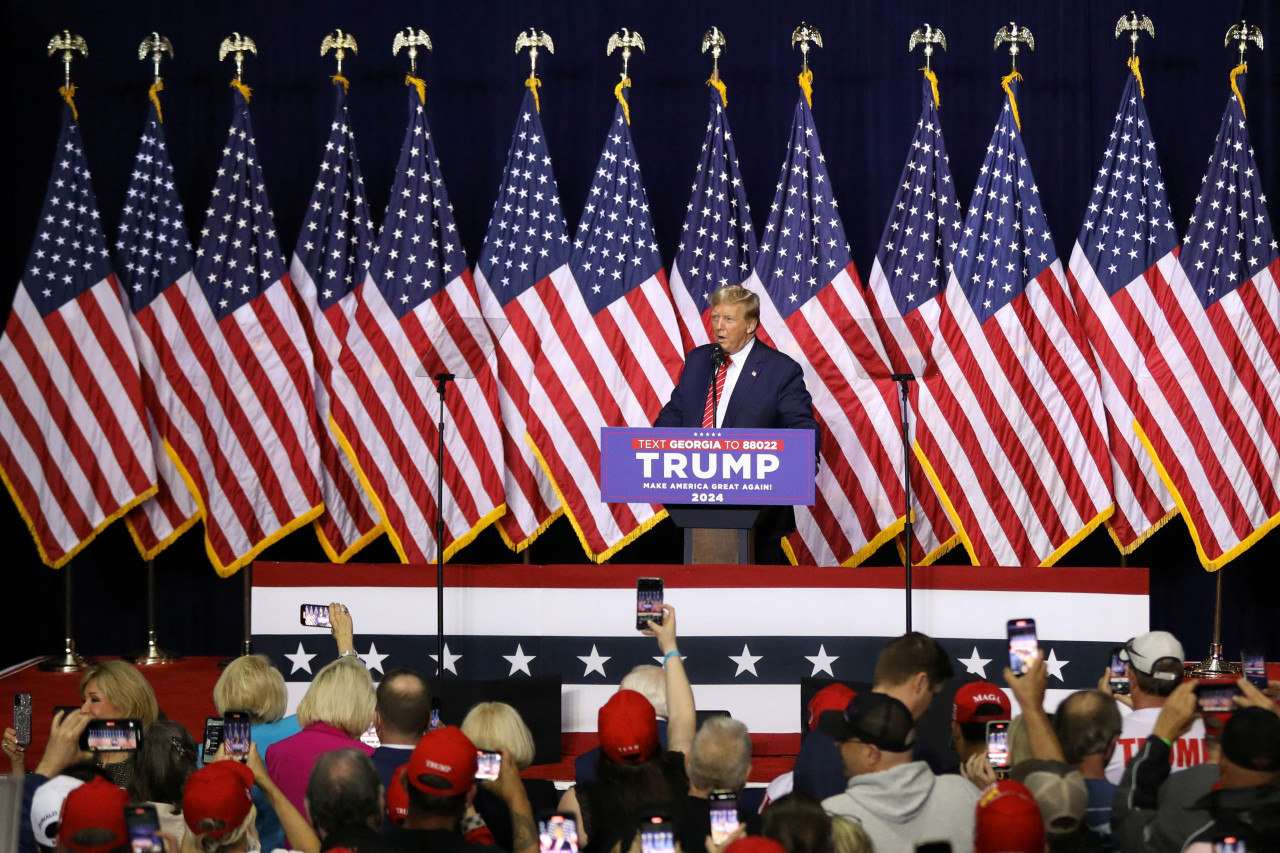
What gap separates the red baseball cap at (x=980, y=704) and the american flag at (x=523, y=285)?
13.8 feet

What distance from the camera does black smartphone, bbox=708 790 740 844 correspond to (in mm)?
2830

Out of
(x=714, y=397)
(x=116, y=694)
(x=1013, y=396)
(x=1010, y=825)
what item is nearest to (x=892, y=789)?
(x=1010, y=825)

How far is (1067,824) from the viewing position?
293cm

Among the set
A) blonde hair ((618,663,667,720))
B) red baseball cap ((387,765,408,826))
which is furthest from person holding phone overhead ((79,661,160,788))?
blonde hair ((618,663,667,720))

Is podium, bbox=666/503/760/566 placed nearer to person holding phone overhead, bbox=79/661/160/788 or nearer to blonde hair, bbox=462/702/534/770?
blonde hair, bbox=462/702/534/770

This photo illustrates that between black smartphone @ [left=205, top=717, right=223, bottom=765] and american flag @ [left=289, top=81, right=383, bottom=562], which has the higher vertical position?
american flag @ [left=289, top=81, right=383, bottom=562]

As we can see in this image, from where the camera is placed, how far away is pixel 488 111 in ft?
29.4

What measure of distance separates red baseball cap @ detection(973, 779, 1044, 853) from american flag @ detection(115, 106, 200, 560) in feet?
20.8

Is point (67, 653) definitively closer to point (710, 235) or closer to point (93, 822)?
point (710, 235)

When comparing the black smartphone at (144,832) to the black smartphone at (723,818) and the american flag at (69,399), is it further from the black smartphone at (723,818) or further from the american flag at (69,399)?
the american flag at (69,399)

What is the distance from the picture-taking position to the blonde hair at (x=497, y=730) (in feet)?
12.0

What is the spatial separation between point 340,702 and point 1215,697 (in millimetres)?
2137

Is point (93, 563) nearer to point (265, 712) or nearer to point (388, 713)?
point (265, 712)

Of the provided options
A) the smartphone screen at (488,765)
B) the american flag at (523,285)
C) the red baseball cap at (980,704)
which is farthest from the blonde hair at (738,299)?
the smartphone screen at (488,765)
